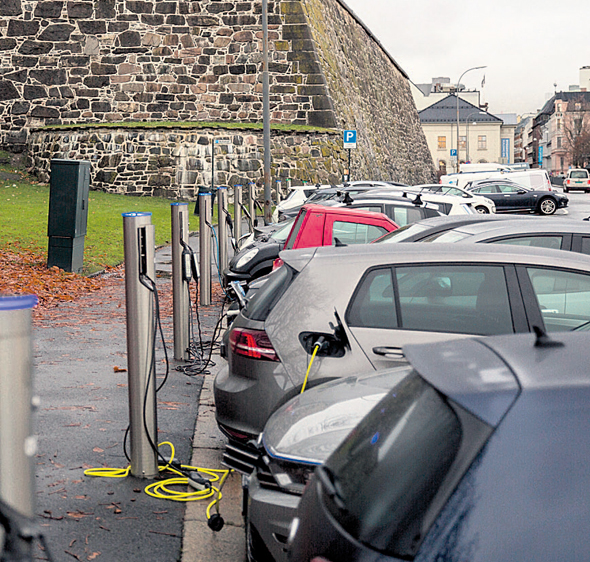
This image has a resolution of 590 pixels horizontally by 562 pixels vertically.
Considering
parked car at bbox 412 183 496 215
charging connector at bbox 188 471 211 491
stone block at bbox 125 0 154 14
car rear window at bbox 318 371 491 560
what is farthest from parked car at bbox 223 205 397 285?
stone block at bbox 125 0 154 14

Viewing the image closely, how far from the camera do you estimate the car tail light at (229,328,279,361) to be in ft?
15.8

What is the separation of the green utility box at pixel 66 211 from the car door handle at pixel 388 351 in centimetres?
980

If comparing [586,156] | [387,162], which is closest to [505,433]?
[387,162]

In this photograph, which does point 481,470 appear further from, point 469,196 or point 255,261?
point 469,196

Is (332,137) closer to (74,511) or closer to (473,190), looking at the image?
(473,190)

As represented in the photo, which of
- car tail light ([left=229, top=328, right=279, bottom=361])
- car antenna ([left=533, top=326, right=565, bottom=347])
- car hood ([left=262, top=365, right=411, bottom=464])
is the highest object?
car antenna ([left=533, top=326, right=565, bottom=347])

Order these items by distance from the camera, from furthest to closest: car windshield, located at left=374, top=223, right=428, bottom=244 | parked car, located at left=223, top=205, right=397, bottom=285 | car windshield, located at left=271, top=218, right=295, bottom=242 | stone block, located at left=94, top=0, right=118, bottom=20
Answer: stone block, located at left=94, top=0, right=118, bottom=20 < car windshield, located at left=271, top=218, right=295, bottom=242 < parked car, located at left=223, top=205, right=397, bottom=285 < car windshield, located at left=374, top=223, right=428, bottom=244

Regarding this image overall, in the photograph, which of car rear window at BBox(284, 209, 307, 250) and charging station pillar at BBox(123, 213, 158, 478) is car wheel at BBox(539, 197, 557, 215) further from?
charging station pillar at BBox(123, 213, 158, 478)

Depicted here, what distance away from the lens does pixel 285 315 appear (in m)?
4.86

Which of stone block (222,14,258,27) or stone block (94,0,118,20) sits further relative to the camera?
stone block (94,0,118,20)

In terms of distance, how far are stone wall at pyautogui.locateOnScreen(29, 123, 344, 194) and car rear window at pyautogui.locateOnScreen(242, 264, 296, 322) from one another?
1110 inches

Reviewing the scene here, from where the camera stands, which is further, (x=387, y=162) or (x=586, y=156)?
(x=586, y=156)

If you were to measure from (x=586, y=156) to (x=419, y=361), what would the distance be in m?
121

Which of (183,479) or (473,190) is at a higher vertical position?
(473,190)
